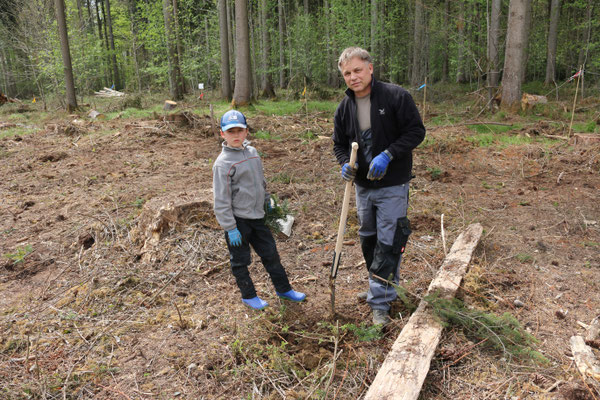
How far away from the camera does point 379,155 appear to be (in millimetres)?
2908

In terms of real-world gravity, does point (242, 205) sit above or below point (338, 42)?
below

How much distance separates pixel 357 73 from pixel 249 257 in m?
1.80

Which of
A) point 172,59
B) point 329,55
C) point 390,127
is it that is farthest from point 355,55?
point 329,55

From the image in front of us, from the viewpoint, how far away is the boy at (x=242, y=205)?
318 centimetres

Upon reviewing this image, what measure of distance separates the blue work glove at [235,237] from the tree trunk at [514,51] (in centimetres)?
1140

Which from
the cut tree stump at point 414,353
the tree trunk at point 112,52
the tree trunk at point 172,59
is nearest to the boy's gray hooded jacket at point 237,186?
the cut tree stump at point 414,353

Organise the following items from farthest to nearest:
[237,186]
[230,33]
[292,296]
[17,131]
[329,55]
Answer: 1. [329,55]
2. [230,33]
3. [17,131]
4. [292,296]
5. [237,186]

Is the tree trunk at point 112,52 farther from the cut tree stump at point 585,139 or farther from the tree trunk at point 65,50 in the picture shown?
the cut tree stump at point 585,139

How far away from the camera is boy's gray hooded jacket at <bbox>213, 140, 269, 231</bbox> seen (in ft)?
10.5

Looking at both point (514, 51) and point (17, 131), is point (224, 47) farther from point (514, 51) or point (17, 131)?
point (514, 51)

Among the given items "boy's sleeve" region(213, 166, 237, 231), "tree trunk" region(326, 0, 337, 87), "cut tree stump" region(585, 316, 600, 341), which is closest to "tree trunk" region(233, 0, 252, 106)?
"tree trunk" region(326, 0, 337, 87)

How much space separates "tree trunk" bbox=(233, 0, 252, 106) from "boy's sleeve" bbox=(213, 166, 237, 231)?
42.1 ft

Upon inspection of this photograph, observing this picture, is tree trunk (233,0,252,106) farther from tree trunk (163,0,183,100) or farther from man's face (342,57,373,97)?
man's face (342,57,373,97)

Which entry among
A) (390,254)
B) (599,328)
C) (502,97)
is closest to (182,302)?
(390,254)
